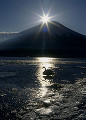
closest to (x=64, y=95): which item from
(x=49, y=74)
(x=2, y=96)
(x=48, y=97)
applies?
(x=48, y=97)

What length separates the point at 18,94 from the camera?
2188 centimetres

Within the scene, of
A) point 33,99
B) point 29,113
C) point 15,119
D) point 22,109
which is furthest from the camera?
point 33,99

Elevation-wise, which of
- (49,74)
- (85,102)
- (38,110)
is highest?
(49,74)

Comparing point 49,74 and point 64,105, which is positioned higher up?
point 49,74

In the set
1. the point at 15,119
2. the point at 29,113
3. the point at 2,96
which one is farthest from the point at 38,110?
the point at 2,96

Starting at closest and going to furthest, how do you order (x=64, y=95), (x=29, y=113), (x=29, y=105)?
(x=29, y=113) < (x=29, y=105) < (x=64, y=95)

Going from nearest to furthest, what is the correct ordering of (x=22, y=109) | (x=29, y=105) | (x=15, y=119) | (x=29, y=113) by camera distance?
(x=15, y=119) < (x=29, y=113) < (x=22, y=109) < (x=29, y=105)

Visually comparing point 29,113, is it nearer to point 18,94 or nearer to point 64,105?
point 64,105

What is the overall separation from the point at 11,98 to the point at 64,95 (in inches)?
219

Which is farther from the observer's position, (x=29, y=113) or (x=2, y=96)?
(x=2, y=96)

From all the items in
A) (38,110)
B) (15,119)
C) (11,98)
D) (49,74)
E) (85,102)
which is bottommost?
(15,119)

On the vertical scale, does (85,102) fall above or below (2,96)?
below

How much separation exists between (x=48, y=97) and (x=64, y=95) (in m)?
1.97

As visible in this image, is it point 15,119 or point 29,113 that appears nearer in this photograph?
point 15,119
